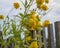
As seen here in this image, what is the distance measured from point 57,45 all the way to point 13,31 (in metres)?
2.20

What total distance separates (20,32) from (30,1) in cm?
31

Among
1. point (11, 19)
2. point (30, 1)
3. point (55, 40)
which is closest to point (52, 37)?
point (55, 40)

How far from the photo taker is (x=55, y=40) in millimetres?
4148

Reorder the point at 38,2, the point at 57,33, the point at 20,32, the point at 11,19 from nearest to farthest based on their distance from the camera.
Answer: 1. the point at 38,2
2. the point at 20,32
3. the point at 11,19
4. the point at 57,33

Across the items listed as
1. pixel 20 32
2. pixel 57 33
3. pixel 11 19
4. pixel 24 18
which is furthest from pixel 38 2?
pixel 57 33

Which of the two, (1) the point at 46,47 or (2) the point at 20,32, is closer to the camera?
(2) the point at 20,32

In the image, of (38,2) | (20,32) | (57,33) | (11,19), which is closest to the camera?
(38,2)

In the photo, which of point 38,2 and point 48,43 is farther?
point 48,43

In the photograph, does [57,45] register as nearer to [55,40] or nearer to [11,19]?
[55,40]

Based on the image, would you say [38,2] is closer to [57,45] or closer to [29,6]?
[29,6]

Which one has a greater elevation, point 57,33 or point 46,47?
point 57,33

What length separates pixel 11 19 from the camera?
247cm

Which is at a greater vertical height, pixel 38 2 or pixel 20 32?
pixel 38 2

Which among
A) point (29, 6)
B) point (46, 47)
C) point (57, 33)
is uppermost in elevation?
point (29, 6)
